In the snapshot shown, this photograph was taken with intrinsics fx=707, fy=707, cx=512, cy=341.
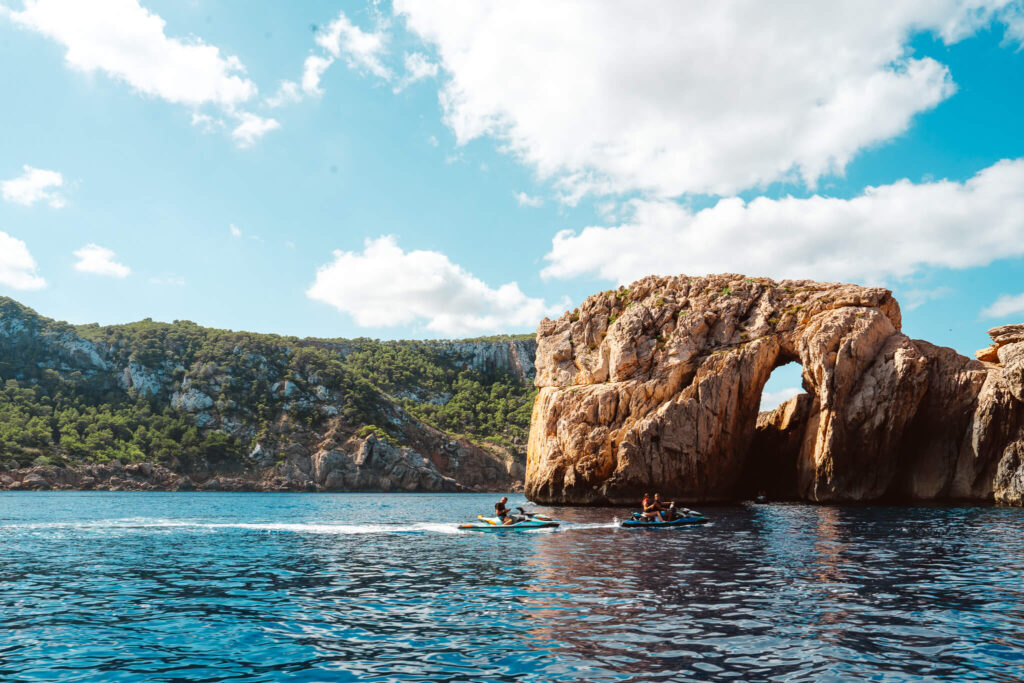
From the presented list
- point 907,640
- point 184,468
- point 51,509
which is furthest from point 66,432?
point 907,640

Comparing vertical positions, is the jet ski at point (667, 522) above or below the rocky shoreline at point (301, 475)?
above

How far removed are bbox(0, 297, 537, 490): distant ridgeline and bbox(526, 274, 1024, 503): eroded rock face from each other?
76.4 metres

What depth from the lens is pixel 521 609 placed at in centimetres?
1658

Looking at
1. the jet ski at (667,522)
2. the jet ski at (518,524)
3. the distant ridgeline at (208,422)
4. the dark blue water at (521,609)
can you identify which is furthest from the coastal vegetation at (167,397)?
the jet ski at (667,522)

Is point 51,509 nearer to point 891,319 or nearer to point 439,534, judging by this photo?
point 439,534

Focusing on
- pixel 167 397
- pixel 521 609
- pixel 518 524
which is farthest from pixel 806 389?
pixel 167 397

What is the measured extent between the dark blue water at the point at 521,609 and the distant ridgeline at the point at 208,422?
308 feet

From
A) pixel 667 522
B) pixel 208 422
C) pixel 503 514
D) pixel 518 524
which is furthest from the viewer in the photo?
pixel 208 422

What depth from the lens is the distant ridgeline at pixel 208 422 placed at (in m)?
116

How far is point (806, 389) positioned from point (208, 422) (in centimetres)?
10739

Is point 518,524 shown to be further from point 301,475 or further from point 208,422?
point 208,422

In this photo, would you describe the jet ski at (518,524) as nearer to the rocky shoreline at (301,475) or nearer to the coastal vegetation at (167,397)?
the rocky shoreline at (301,475)

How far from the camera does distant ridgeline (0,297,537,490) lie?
380 ft

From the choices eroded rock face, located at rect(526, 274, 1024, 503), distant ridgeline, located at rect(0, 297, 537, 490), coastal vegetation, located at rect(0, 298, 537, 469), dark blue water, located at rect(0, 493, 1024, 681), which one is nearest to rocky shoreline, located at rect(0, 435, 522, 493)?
distant ridgeline, located at rect(0, 297, 537, 490)
